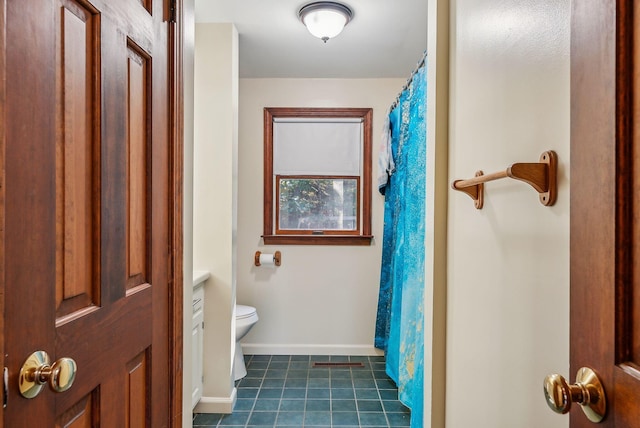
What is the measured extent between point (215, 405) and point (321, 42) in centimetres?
240

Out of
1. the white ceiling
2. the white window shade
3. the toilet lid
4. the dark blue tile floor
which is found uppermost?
the white ceiling

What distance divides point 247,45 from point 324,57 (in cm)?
56

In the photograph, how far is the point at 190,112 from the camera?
1380mm

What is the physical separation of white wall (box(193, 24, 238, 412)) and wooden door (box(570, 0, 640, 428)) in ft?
6.85

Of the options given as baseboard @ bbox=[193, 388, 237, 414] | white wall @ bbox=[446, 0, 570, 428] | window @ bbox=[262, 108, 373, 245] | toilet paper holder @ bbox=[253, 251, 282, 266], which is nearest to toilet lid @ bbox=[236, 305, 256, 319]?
toilet paper holder @ bbox=[253, 251, 282, 266]

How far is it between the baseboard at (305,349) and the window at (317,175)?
0.94 meters

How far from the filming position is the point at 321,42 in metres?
2.66

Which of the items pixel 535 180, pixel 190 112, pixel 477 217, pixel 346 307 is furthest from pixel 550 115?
pixel 346 307

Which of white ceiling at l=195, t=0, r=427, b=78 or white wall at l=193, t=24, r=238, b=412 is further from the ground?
white ceiling at l=195, t=0, r=427, b=78

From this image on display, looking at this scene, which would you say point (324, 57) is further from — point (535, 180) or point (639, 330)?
point (639, 330)

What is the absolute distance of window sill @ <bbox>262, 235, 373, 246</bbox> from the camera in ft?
10.8

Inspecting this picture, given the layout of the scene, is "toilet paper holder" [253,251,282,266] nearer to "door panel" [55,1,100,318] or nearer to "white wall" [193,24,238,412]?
"white wall" [193,24,238,412]

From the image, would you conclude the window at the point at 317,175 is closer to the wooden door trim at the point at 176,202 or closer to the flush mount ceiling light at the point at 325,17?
the flush mount ceiling light at the point at 325,17

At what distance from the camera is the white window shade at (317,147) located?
3381 mm
